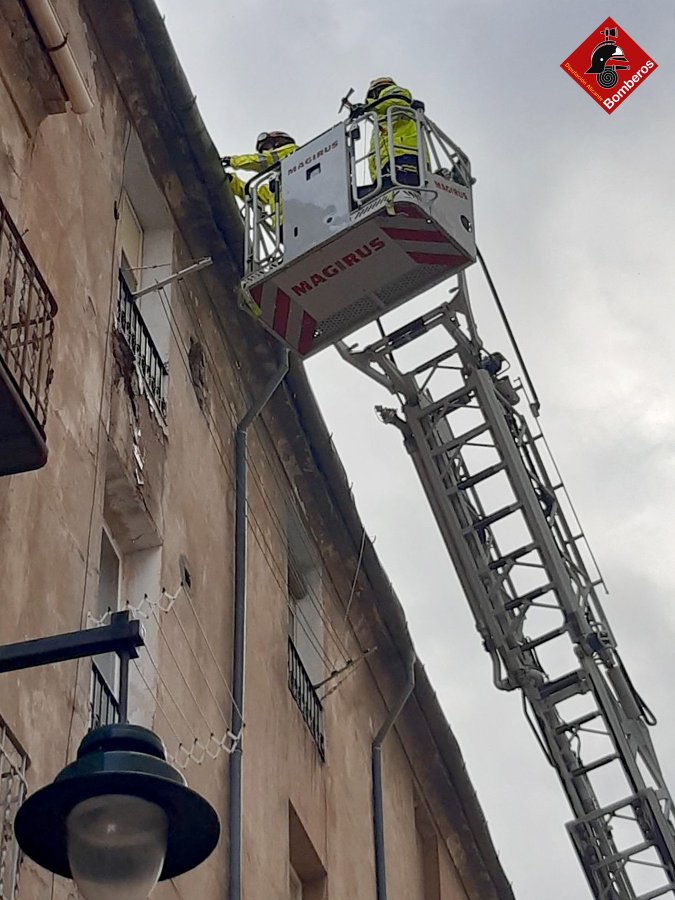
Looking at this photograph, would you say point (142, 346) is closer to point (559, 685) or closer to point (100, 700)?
point (100, 700)

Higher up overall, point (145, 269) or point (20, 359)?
point (145, 269)

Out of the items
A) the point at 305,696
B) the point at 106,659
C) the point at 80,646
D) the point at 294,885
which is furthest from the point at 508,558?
the point at 80,646

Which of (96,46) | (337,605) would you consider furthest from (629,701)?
(96,46)

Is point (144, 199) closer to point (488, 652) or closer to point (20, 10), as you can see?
point (20, 10)

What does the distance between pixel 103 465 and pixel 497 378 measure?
6763 millimetres

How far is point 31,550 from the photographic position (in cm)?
953

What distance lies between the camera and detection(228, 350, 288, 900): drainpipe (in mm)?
12211

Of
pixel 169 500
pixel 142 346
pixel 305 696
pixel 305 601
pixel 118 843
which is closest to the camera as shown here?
pixel 118 843

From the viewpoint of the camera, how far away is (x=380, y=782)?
17594 millimetres

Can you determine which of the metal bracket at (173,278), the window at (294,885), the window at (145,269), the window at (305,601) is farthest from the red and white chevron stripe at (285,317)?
the window at (294,885)

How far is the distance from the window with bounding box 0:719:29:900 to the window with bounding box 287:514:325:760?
7.16 meters

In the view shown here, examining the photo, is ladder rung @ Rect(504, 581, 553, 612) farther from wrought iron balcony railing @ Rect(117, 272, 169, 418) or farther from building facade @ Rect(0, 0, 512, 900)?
wrought iron balcony railing @ Rect(117, 272, 169, 418)

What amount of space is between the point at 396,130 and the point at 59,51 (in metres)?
4.29

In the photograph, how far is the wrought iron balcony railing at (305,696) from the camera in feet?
50.1
